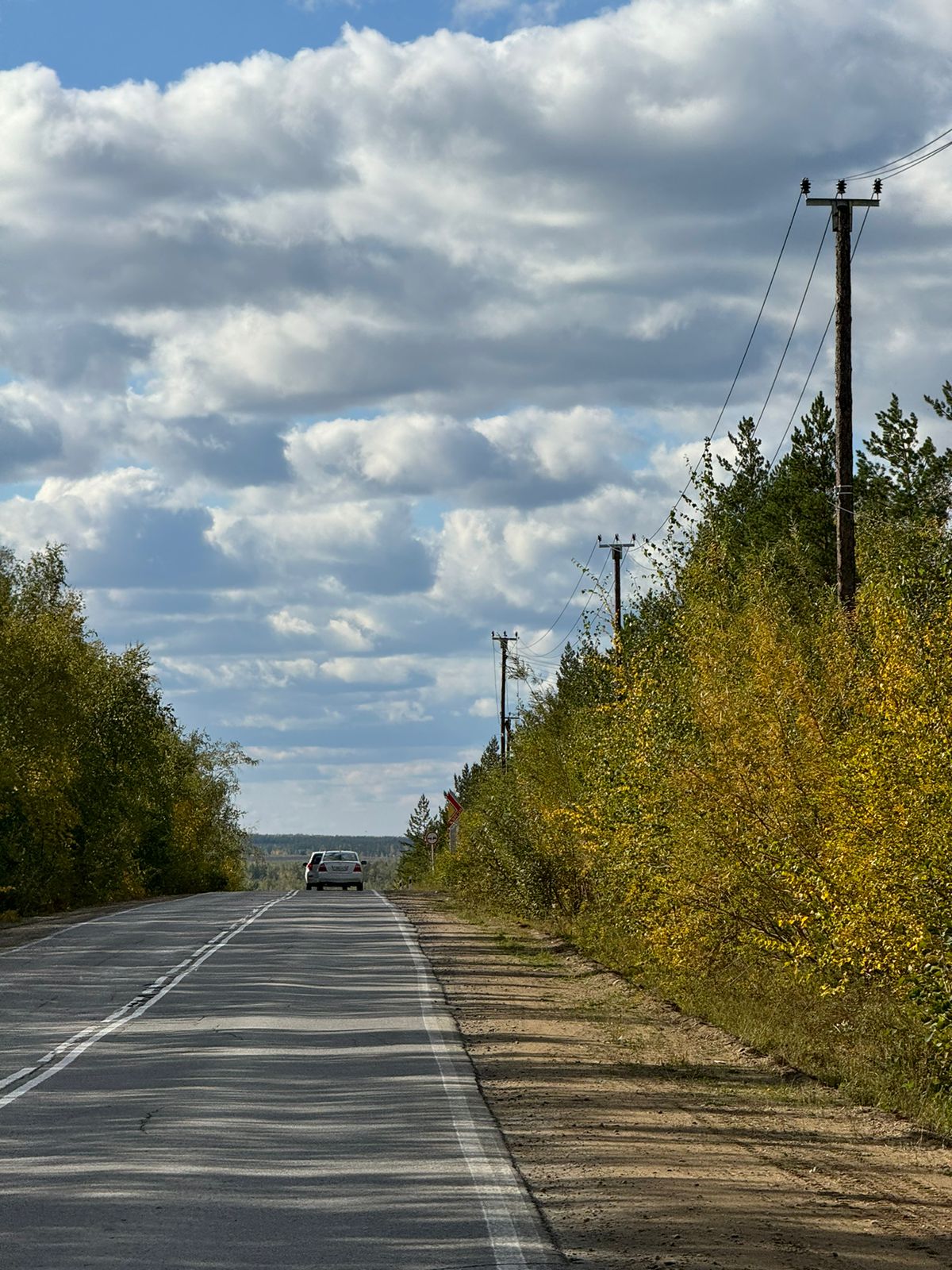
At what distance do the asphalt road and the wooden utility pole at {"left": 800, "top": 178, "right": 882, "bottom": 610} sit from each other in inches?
268

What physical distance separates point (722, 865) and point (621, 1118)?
20.2 ft

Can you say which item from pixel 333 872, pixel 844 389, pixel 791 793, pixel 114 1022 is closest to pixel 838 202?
pixel 844 389

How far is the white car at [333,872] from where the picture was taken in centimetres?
5766

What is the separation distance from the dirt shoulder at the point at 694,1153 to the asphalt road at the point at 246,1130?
36cm

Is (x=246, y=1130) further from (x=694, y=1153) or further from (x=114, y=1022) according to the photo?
(x=114, y=1022)

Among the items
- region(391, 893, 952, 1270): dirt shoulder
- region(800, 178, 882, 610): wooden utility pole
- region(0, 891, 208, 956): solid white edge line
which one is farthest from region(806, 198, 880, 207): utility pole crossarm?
region(0, 891, 208, 956): solid white edge line

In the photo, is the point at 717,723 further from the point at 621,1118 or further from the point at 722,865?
the point at 621,1118

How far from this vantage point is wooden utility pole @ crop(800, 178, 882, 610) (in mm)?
18062

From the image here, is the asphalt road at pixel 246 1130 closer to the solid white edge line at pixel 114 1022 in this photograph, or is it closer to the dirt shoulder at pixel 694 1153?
the solid white edge line at pixel 114 1022

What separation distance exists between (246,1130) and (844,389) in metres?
12.3

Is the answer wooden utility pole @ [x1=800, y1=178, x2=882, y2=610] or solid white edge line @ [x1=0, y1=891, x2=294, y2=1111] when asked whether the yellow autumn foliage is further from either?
solid white edge line @ [x1=0, y1=891, x2=294, y2=1111]

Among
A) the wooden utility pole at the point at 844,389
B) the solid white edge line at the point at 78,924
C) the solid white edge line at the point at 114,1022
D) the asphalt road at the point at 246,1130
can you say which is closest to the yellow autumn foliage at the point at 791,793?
the wooden utility pole at the point at 844,389

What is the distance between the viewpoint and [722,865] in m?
16.9

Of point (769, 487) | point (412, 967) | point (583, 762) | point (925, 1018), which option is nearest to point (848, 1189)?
point (925, 1018)
